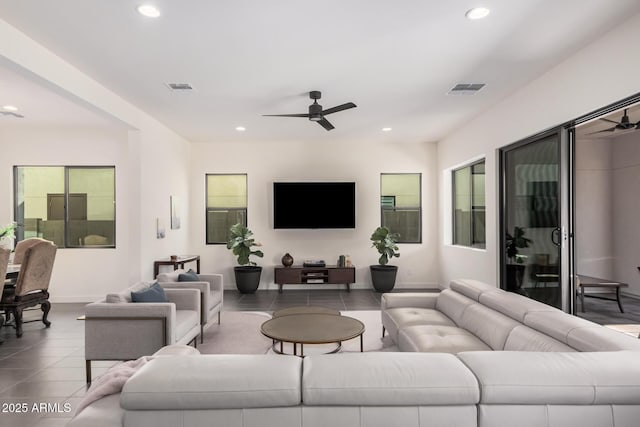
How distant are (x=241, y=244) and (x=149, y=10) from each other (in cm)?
458

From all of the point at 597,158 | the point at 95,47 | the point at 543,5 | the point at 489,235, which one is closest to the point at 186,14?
the point at 95,47

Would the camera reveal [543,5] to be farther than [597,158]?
No

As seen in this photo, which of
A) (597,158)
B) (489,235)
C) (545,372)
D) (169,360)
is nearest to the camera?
(545,372)

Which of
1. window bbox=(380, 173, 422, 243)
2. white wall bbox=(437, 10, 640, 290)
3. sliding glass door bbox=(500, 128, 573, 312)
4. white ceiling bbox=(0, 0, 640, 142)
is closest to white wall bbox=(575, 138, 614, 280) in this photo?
sliding glass door bbox=(500, 128, 573, 312)

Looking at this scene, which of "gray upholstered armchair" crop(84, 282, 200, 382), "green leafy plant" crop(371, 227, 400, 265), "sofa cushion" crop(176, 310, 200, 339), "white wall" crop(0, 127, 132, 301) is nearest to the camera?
"gray upholstered armchair" crop(84, 282, 200, 382)

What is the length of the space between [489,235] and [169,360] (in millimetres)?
4747

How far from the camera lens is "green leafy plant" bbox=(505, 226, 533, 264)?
14.7 feet

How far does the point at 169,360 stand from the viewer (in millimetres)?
1545

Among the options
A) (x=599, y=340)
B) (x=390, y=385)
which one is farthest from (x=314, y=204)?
(x=390, y=385)

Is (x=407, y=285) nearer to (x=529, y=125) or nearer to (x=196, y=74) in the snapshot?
(x=529, y=125)

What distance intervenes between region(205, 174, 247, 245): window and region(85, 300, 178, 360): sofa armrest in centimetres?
423

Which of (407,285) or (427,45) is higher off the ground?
(427,45)

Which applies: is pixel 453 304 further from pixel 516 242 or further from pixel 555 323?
pixel 516 242

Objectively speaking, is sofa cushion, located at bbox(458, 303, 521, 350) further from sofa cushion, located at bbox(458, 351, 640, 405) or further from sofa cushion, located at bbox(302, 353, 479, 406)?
sofa cushion, located at bbox(302, 353, 479, 406)
